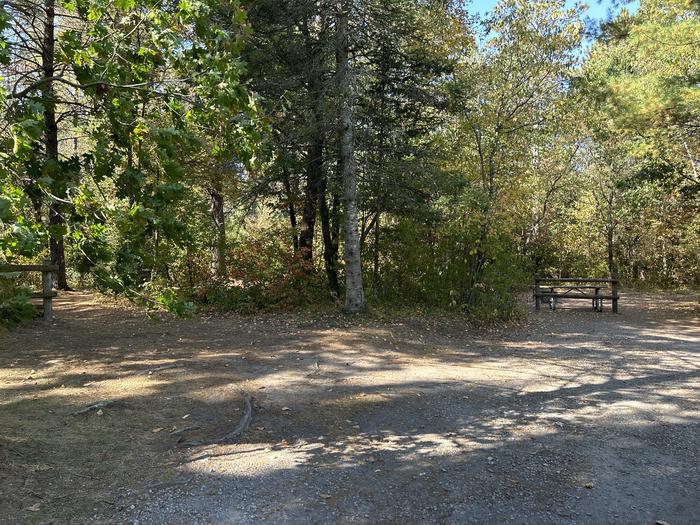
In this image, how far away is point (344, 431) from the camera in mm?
4836

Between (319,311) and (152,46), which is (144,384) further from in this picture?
(319,311)

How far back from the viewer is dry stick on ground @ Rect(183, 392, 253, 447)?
14.7 feet

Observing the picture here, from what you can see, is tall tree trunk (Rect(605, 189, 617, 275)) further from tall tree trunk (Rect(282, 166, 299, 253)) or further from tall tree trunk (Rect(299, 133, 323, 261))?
tall tree trunk (Rect(282, 166, 299, 253))

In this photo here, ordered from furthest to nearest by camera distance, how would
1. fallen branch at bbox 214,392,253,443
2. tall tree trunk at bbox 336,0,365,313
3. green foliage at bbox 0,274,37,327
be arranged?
tall tree trunk at bbox 336,0,365,313 → fallen branch at bbox 214,392,253,443 → green foliage at bbox 0,274,37,327

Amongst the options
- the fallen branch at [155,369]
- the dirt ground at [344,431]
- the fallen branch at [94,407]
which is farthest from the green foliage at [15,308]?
the fallen branch at [155,369]

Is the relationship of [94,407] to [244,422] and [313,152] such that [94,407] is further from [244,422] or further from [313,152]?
[313,152]

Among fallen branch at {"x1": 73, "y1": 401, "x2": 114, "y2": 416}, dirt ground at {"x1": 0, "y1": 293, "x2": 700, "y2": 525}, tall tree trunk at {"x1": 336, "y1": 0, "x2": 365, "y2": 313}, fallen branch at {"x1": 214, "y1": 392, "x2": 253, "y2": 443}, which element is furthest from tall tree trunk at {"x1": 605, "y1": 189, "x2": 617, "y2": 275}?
fallen branch at {"x1": 73, "y1": 401, "x2": 114, "y2": 416}

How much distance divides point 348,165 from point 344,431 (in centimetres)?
670

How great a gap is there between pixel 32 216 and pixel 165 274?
10.6 meters

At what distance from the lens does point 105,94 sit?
3.51m

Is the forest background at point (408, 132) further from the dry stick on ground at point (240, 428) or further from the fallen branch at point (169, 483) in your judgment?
the fallen branch at point (169, 483)

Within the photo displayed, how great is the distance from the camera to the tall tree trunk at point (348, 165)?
10.0 meters

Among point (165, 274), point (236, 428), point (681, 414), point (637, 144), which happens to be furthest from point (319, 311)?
point (637, 144)

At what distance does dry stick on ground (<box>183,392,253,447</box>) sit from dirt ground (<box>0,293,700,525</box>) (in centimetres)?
7
